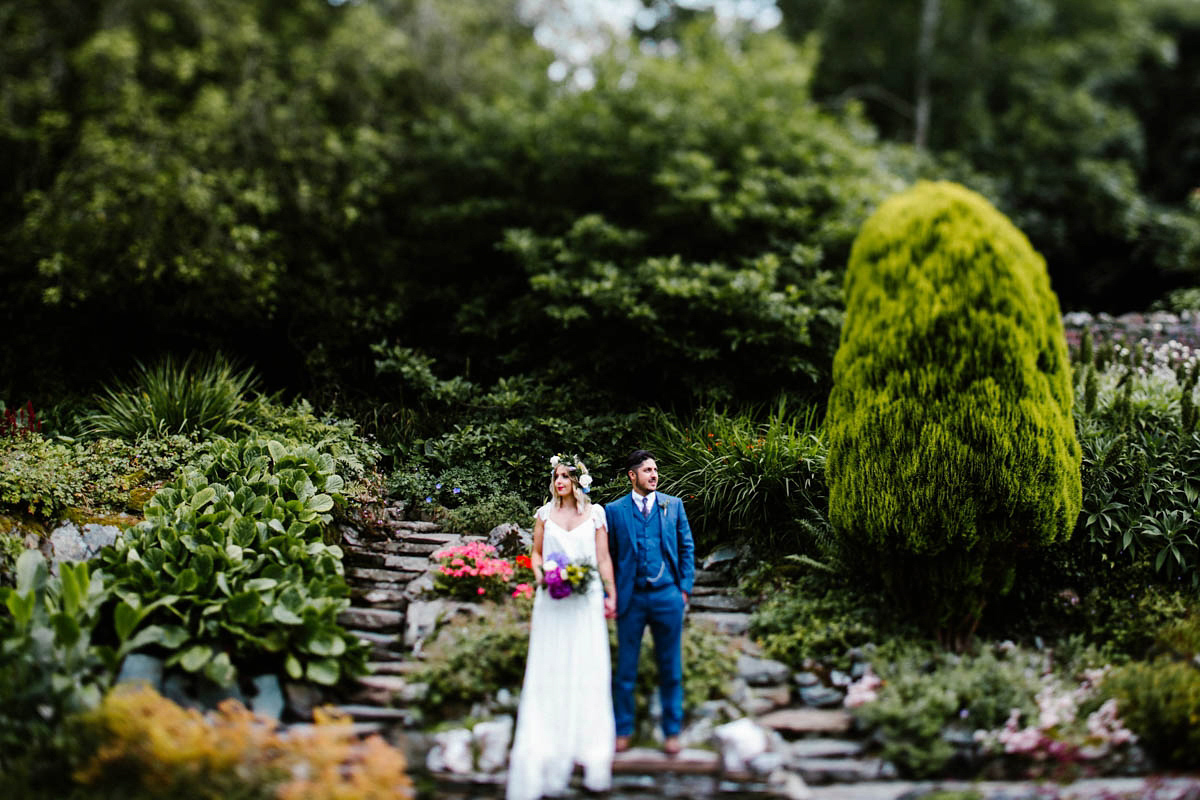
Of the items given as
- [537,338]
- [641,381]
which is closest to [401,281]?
[537,338]

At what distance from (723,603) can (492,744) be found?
1982mm

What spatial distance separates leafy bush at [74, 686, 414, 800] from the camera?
3.60m

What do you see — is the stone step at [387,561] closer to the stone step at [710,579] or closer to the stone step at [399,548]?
the stone step at [399,548]

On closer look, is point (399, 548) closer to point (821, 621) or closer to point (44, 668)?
point (44, 668)

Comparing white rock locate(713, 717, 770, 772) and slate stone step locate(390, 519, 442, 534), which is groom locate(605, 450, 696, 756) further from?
slate stone step locate(390, 519, 442, 534)

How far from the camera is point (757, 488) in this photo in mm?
6109

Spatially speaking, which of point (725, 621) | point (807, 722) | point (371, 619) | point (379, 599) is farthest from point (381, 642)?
point (807, 722)

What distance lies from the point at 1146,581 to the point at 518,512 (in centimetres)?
438

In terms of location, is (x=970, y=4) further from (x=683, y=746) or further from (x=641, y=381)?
(x=683, y=746)

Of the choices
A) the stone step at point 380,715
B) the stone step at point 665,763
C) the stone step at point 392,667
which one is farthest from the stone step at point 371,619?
the stone step at point 665,763

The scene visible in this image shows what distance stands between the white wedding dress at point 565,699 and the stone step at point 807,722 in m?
0.91

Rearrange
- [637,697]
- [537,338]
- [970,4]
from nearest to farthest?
[637,697]
[537,338]
[970,4]

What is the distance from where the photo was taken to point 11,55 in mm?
10211

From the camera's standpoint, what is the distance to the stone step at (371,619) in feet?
16.6
